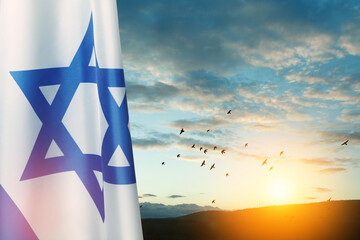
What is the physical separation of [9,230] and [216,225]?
60.8 feet

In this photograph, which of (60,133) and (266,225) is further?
(266,225)

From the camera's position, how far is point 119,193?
182 centimetres

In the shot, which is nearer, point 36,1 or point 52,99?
point 52,99

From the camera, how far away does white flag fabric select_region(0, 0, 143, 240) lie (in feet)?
5.12

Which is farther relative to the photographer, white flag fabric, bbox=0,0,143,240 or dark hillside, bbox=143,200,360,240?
dark hillside, bbox=143,200,360,240

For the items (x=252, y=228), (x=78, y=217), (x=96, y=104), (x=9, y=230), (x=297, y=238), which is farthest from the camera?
(x=252, y=228)

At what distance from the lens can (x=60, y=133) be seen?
5.31 ft

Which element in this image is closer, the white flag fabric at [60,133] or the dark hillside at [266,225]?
the white flag fabric at [60,133]

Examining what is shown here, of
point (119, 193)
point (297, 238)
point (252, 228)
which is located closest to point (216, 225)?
point (252, 228)

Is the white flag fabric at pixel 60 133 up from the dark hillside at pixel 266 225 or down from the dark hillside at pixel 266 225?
down

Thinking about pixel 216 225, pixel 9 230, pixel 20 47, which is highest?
pixel 216 225

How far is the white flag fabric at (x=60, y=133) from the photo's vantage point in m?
1.56

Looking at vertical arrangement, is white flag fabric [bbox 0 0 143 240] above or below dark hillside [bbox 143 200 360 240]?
below

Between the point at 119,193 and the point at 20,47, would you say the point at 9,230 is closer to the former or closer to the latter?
the point at 119,193
